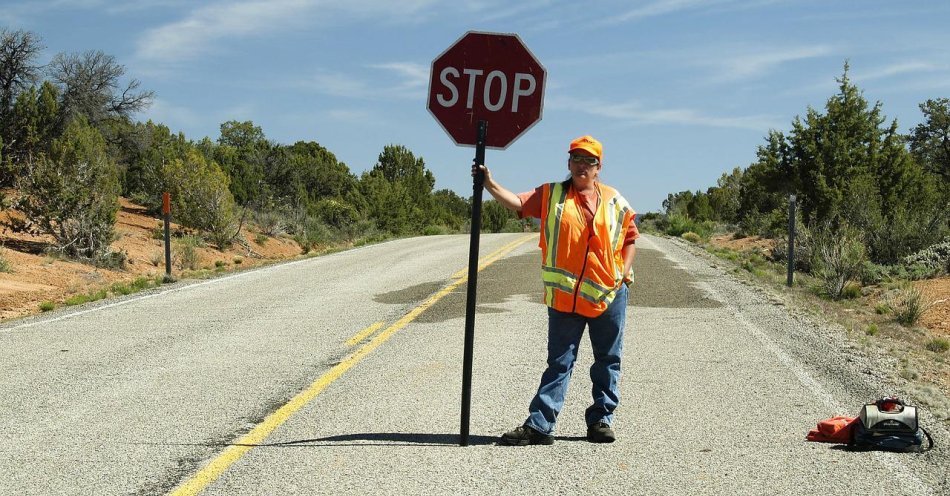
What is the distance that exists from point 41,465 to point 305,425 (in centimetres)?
154

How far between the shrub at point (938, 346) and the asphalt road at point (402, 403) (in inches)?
53.1

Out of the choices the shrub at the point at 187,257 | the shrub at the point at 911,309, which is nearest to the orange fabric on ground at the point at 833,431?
the shrub at the point at 911,309

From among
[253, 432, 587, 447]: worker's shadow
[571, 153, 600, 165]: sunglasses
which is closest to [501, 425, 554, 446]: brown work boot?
[253, 432, 587, 447]: worker's shadow

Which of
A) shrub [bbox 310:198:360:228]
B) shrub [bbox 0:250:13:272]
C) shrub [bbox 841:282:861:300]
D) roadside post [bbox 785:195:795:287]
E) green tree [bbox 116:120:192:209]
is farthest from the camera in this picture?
shrub [bbox 310:198:360:228]

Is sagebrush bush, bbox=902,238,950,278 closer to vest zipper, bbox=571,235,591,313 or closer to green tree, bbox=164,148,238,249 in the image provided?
vest zipper, bbox=571,235,591,313

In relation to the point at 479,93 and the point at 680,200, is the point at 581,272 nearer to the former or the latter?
the point at 479,93

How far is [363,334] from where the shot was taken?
9.67m

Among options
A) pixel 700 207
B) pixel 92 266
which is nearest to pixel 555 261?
pixel 92 266

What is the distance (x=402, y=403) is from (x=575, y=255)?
1966 millimetres

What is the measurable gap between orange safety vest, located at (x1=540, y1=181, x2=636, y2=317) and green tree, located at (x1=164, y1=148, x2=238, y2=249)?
2595cm

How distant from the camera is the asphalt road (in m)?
4.83

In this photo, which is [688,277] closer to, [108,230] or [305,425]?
[305,425]

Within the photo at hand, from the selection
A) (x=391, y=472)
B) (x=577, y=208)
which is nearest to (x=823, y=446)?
(x=577, y=208)

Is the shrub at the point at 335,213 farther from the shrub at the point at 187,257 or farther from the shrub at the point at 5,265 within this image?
the shrub at the point at 5,265
